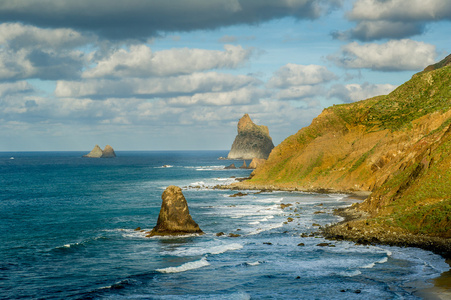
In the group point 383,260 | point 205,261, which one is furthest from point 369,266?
point 205,261

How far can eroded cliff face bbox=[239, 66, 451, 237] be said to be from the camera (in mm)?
60219

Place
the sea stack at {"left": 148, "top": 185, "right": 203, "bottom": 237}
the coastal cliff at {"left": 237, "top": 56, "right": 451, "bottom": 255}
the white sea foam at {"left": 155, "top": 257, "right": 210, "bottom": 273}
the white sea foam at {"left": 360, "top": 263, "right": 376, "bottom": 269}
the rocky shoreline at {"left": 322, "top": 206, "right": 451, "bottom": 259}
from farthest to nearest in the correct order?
the sea stack at {"left": 148, "top": 185, "right": 203, "bottom": 237} → the coastal cliff at {"left": 237, "top": 56, "right": 451, "bottom": 255} → the rocky shoreline at {"left": 322, "top": 206, "right": 451, "bottom": 259} → the white sea foam at {"left": 155, "top": 257, "right": 210, "bottom": 273} → the white sea foam at {"left": 360, "top": 263, "right": 376, "bottom": 269}

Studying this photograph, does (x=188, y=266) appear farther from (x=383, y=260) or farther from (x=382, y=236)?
(x=382, y=236)

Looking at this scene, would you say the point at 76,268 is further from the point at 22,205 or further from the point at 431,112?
the point at 431,112

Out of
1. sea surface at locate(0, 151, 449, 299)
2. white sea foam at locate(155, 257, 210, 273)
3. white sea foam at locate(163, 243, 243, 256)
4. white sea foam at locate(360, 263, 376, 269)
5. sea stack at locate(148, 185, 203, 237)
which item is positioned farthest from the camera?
sea stack at locate(148, 185, 203, 237)

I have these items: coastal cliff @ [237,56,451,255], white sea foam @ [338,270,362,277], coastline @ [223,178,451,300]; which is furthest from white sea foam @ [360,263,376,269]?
coastal cliff @ [237,56,451,255]

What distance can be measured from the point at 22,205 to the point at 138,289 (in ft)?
207

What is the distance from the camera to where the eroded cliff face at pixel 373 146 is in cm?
6022

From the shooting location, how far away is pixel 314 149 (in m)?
110

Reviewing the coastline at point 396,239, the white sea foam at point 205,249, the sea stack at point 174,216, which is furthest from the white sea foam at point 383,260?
the sea stack at point 174,216

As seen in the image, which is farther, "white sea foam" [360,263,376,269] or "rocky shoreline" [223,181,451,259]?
"rocky shoreline" [223,181,451,259]

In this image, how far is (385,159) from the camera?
293ft

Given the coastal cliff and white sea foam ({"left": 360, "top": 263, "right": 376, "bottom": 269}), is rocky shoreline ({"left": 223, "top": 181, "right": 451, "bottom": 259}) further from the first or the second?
white sea foam ({"left": 360, "top": 263, "right": 376, "bottom": 269})

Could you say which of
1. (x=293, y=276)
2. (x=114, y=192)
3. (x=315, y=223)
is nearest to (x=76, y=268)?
(x=293, y=276)
